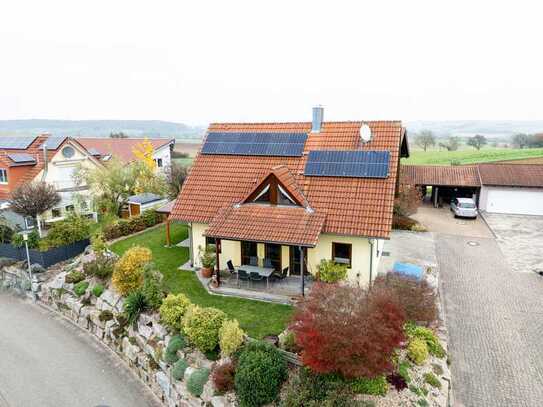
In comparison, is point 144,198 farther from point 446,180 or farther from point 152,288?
point 446,180

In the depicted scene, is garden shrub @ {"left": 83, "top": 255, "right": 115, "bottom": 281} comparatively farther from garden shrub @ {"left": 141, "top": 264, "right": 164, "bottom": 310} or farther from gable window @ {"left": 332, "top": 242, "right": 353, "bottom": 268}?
gable window @ {"left": 332, "top": 242, "right": 353, "bottom": 268}

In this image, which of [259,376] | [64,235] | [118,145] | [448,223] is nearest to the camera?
[259,376]

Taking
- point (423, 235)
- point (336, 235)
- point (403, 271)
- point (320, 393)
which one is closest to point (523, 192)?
point (423, 235)

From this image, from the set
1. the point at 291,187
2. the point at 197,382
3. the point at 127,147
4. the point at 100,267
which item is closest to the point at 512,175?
the point at 291,187

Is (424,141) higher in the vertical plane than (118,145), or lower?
higher

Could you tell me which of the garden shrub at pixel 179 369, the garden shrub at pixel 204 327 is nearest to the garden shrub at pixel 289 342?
the garden shrub at pixel 204 327

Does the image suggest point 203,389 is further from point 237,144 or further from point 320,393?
point 237,144
